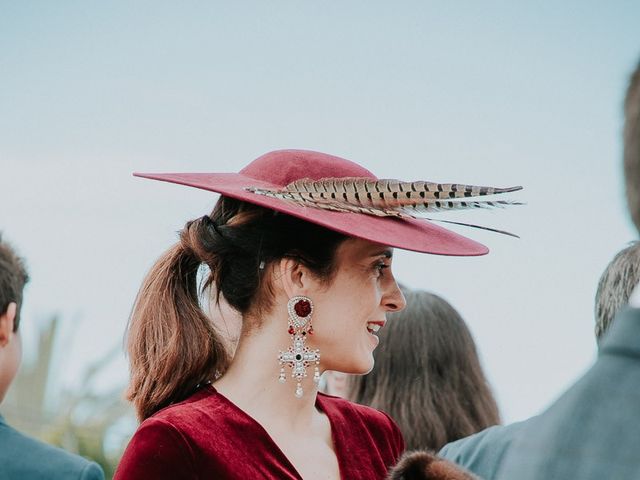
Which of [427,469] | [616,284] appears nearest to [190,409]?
[427,469]

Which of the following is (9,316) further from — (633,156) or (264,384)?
(633,156)

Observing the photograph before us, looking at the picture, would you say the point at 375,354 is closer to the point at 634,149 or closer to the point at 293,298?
the point at 293,298

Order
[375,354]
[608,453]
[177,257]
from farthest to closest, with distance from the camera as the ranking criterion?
1. [375,354]
2. [177,257]
3. [608,453]

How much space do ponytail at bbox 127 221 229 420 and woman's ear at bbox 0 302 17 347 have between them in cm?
61

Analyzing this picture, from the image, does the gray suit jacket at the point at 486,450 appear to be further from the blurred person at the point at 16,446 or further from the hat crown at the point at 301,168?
the blurred person at the point at 16,446

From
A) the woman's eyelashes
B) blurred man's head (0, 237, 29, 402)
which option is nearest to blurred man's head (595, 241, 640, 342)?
the woman's eyelashes

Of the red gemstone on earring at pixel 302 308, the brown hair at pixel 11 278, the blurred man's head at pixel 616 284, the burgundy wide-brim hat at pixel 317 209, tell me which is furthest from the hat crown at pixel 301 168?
the brown hair at pixel 11 278

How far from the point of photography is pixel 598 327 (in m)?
2.58

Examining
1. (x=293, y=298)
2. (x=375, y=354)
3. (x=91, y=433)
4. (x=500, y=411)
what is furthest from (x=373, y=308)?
(x=91, y=433)

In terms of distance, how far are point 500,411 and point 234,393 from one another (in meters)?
1.34

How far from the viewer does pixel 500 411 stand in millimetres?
3443

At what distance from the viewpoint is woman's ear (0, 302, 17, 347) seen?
2.97 metres

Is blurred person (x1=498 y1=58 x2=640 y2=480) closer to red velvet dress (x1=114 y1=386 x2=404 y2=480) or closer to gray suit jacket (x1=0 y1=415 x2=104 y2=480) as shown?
red velvet dress (x1=114 y1=386 x2=404 y2=480)

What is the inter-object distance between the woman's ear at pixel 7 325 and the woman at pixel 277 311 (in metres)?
0.63
